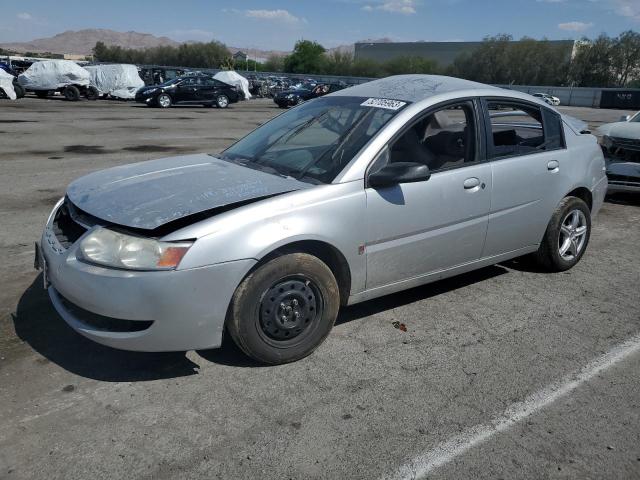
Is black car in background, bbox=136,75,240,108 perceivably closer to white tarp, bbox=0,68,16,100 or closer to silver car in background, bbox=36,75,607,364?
white tarp, bbox=0,68,16,100

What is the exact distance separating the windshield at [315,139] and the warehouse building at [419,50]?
103 metres

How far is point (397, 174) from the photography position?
353 centimetres

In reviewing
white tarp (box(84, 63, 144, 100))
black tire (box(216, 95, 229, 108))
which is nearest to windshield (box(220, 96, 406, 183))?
black tire (box(216, 95, 229, 108))

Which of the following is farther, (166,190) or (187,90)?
(187,90)

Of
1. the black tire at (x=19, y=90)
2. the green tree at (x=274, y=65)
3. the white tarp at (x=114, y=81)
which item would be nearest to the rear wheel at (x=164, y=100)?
the white tarp at (x=114, y=81)

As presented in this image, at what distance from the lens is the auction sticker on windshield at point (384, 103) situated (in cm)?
397

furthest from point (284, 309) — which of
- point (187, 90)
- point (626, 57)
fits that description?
point (626, 57)

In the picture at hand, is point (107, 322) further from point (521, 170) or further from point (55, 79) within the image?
point (55, 79)

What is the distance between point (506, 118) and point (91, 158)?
8.85 meters

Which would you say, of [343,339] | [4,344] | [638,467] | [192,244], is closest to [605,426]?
[638,467]

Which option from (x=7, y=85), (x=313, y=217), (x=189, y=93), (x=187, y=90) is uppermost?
(x=187, y=90)

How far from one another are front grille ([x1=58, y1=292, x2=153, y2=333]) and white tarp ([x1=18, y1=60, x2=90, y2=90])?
97.3ft

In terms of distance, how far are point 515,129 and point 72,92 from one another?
2926cm

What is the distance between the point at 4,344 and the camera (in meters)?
3.57
